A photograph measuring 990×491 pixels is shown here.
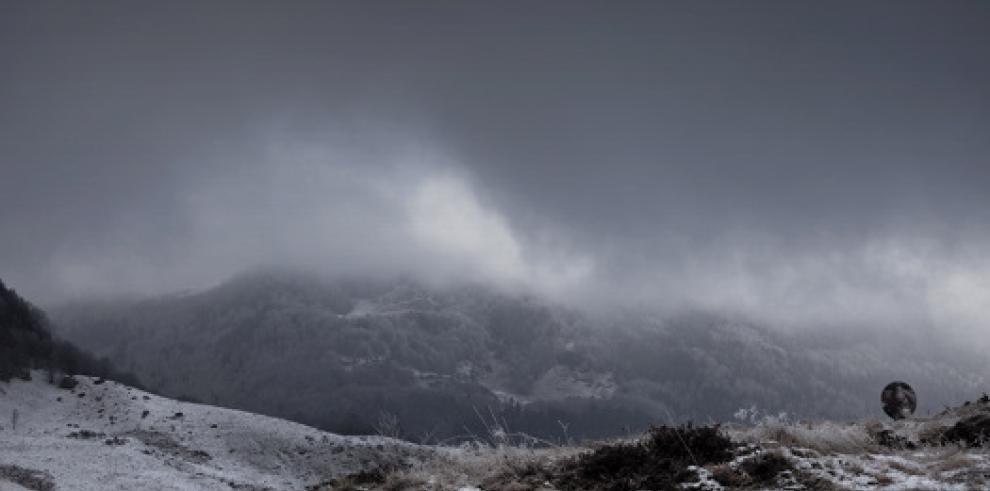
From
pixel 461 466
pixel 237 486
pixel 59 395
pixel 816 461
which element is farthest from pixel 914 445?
pixel 59 395

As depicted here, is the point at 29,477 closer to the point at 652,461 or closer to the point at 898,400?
the point at 652,461

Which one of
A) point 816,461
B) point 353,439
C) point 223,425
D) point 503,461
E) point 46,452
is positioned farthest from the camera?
point 353,439

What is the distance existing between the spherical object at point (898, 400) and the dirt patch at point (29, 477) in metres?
40.8

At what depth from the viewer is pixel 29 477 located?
41094 mm

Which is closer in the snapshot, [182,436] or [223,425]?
[182,436]

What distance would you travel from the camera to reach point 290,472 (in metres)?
86.4

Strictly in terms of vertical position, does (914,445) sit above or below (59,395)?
below

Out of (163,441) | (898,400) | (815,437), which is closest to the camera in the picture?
(815,437)

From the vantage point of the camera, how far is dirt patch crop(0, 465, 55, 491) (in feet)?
126

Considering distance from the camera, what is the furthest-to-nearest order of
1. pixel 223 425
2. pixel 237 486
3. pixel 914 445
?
pixel 223 425
pixel 237 486
pixel 914 445

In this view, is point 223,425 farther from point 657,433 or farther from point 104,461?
point 657,433

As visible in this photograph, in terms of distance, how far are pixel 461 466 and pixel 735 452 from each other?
15.5 ft

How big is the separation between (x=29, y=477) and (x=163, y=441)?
143 ft

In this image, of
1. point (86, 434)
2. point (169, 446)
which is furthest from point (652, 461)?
point (86, 434)
